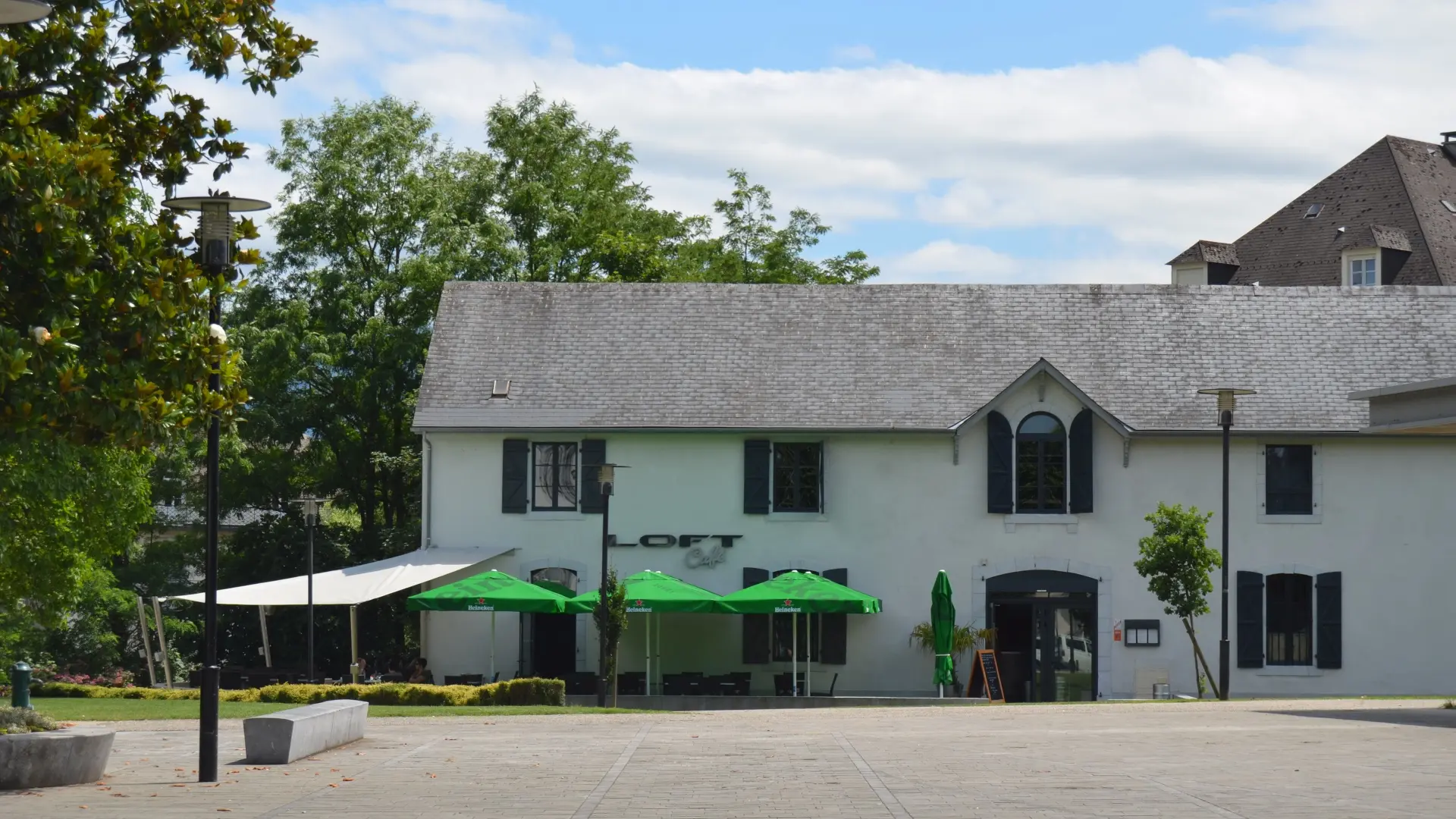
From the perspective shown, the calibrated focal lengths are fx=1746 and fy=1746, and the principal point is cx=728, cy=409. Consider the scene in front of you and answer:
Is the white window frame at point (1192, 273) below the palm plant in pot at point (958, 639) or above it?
above

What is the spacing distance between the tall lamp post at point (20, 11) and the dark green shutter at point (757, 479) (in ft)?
73.1

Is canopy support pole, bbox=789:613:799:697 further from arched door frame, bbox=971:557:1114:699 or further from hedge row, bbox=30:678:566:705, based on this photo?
hedge row, bbox=30:678:566:705

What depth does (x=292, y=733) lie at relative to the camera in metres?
15.0

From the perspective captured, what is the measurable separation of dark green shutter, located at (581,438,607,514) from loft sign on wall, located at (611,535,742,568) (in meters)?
0.73

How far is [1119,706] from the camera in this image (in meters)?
24.5

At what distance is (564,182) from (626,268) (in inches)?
168

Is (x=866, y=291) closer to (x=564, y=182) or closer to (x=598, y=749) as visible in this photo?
(x=564, y=182)

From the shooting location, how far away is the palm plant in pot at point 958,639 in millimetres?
30672

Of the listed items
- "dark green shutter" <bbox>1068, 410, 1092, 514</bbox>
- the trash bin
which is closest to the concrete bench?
the trash bin

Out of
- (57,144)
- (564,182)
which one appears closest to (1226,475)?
(57,144)

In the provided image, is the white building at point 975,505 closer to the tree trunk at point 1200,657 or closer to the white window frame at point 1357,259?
the tree trunk at point 1200,657

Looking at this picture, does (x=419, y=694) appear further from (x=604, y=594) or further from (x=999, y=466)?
(x=999, y=466)

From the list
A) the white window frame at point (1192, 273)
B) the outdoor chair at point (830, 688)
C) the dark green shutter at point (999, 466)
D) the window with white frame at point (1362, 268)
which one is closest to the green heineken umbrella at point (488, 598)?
the outdoor chair at point (830, 688)

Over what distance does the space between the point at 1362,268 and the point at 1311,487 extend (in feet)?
67.4
